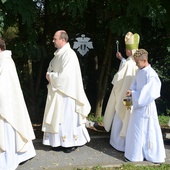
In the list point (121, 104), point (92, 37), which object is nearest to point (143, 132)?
point (121, 104)

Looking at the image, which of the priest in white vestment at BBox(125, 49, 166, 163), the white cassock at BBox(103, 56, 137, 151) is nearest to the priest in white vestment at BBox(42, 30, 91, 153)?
the white cassock at BBox(103, 56, 137, 151)

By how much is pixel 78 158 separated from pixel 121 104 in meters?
1.20

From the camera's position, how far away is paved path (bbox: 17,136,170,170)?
17.1 feet

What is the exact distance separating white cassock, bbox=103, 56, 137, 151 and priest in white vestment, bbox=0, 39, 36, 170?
1.74 meters

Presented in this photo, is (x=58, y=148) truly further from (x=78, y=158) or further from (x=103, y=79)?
(x=103, y=79)

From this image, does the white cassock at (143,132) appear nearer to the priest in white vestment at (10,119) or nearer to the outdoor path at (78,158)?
the outdoor path at (78,158)

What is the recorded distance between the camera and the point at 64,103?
570 centimetres

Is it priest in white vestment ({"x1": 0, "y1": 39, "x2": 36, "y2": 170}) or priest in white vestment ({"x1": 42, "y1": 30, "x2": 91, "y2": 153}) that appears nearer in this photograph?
priest in white vestment ({"x1": 0, "y1": 39, "x2": 36, "y2": 170})

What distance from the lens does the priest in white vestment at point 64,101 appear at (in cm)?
563

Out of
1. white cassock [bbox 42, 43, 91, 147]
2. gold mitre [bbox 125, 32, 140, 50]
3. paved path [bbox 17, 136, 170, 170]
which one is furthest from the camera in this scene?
gold mitre [bbox 125, 32, 140, 50]

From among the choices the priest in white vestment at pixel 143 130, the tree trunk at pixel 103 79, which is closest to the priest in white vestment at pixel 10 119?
the priest in white vestment at pixel 143 130

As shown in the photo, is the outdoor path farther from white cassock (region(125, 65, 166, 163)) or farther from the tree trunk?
the tree trunk

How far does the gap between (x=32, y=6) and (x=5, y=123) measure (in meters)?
2.80

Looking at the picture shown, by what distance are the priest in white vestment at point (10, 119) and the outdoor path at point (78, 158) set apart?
1.03 ft
